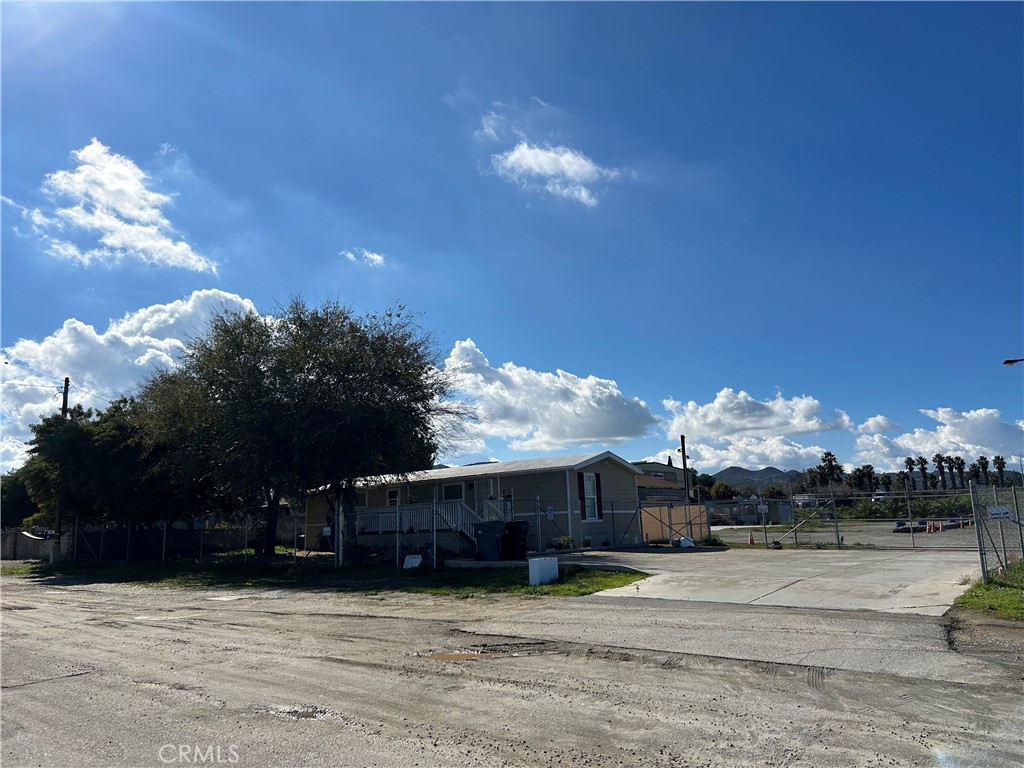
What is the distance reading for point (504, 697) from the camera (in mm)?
7188

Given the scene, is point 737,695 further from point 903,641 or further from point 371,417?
point 371,417

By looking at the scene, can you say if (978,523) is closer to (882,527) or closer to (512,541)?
(512,541)

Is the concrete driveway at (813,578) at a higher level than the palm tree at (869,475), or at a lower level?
lower

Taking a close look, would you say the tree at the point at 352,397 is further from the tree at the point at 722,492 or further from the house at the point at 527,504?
the tree at the point at 722,492

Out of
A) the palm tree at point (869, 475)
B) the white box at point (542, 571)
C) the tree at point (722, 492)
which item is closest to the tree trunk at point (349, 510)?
the white box at point (542, 571)

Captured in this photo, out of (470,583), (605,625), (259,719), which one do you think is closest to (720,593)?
(605,625)

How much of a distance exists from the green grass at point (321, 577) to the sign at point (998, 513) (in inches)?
287

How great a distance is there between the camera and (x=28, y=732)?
6316mm

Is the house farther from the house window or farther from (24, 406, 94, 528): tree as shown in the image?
(24, 406, 94, 528): tree

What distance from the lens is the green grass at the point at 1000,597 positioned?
1053cm

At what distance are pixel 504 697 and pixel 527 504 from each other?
20.4 metres

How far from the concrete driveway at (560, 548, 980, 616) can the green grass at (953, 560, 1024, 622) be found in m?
0.31

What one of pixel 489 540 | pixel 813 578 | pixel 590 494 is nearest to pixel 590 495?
pixel 590 494

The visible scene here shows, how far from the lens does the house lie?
25.7 m
